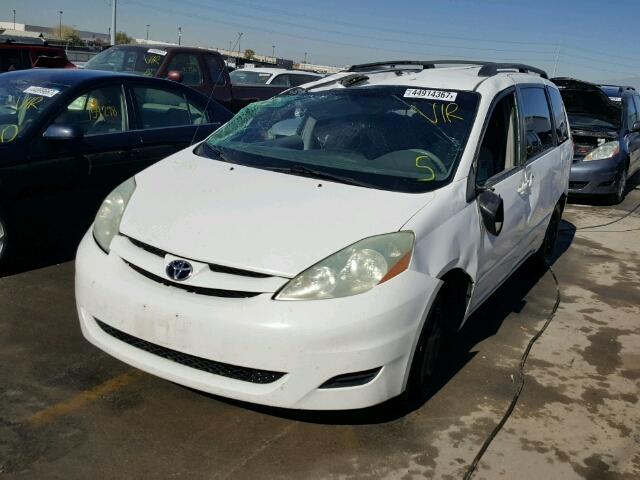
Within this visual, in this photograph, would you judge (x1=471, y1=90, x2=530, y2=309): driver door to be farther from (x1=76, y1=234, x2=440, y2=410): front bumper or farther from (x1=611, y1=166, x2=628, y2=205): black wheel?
(x1=611, y1=166, x2=628, y2=205): black wheel

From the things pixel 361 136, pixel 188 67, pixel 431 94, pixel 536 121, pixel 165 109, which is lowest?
pixel 188 67

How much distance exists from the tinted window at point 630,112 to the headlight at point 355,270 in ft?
28.2

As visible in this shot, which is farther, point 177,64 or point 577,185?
point 177,64

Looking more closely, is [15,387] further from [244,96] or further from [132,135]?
[244,96]

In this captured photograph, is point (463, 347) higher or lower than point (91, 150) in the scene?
lower

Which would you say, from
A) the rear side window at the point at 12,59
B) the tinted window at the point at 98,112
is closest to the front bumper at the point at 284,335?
→ the tinted window at the point at 98,112

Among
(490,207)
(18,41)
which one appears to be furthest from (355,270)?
(18,41)

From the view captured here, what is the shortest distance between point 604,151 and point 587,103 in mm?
1446

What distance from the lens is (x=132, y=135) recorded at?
5473mm

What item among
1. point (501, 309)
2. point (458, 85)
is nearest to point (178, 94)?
point (458, 85)

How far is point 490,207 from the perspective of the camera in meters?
3.48

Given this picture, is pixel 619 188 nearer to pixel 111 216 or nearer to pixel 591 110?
pixel 591 110

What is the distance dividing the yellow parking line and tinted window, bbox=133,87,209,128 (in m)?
2.92

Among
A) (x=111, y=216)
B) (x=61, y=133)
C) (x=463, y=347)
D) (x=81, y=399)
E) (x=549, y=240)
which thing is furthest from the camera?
(x=549, y=240)
